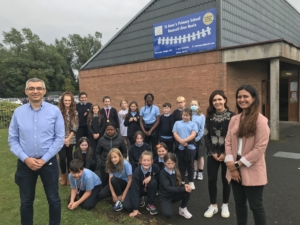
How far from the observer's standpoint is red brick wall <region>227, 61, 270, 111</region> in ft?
30.2

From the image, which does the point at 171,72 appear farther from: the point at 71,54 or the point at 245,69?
the point at 71,54

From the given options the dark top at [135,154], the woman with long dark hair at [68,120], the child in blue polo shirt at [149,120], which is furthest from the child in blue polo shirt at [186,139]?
the woman with long dark hair at [68,120]

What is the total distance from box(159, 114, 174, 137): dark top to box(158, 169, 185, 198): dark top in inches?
62.9

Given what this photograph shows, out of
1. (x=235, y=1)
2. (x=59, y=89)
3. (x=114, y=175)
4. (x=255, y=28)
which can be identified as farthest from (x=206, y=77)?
(x=59, y=89)

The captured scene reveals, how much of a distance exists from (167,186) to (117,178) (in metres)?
0.89

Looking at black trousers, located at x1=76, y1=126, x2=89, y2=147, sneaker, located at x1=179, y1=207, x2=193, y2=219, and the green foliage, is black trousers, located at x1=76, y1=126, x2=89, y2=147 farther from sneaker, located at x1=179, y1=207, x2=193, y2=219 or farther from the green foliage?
the green foliage

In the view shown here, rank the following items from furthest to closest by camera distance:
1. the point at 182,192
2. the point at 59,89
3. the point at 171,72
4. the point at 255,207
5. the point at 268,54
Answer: the point at 59,89
the point at 171,72
the point at 268,54
the point at 182,192
the point at 255,207

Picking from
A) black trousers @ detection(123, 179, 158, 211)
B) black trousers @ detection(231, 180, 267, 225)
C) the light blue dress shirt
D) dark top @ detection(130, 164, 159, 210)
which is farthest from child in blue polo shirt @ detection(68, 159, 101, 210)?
black trousers @ detection(231, 180, 267, 225)

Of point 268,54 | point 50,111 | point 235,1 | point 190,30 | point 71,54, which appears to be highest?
point 71,54

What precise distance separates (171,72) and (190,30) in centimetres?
194

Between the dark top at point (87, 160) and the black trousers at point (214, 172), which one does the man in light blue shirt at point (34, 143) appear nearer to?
the dark top at point (87, 160)

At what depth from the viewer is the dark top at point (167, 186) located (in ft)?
11.4

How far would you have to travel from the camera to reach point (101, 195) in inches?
154

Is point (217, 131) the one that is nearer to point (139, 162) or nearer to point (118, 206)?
point (139, 162)
